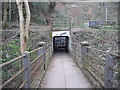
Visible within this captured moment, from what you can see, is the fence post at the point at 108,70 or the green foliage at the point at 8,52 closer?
the fence post at the point at 108,70

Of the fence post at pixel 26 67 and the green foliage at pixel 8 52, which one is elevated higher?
the fence post at pixel 26 67

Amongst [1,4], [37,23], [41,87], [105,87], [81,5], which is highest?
[81,5]

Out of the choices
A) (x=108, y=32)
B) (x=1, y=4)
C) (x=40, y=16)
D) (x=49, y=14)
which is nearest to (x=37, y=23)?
(x=40, y=16)

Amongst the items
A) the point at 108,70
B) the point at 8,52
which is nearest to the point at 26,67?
the point at 108,70

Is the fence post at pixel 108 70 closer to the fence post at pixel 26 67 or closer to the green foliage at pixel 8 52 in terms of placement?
the fence post at pixel 26 67

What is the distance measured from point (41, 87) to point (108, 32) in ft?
59.0

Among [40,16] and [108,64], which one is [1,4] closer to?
[40,16]

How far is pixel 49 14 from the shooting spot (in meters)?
29.3

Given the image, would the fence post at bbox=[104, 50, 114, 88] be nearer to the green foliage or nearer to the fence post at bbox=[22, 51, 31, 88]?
the fence post at bbox=[22, 51, 31, 88]

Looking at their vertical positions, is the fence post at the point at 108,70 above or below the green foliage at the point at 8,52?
above

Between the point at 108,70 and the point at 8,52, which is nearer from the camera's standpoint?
the point at 108,70

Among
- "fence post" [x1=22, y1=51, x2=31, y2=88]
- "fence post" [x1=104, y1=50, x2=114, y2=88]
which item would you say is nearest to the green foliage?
"fence post" [x1=22, y1=51, x2=31, y2=88]

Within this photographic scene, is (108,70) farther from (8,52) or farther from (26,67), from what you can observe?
(8,52)

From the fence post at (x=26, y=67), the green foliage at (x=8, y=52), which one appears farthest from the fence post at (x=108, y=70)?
the green foliage at (x=8, y=52)
